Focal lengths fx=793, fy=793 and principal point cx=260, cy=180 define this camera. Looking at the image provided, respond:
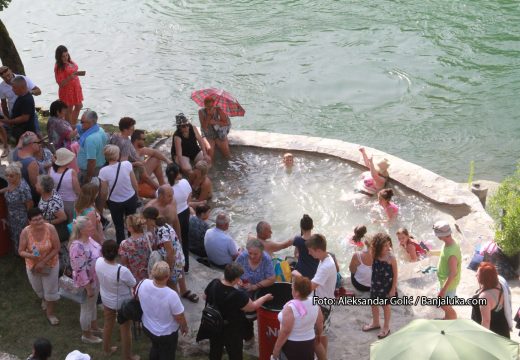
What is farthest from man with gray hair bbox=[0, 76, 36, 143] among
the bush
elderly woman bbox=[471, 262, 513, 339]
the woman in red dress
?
elderly woman bbox=[471, 262, 513, 339]

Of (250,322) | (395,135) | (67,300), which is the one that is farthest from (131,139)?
(395,135)

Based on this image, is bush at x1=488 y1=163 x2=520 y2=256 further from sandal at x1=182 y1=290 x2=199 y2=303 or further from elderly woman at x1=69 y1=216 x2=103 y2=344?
elderly woman at x1=69 y1=216 x2=103 y2=344

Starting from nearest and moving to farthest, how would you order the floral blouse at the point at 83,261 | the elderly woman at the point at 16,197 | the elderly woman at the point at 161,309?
the elderly woman at the point at 161,309
the floral blouse at the point at 83,261
the elderly woman at the point at 16,197

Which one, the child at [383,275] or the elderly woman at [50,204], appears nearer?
the child at [383,275]

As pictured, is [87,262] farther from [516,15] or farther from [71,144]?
[516,15]

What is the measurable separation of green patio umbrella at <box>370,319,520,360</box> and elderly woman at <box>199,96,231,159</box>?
22.0ft

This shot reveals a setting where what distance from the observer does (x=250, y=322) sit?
7484 mm

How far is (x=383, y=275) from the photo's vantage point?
7.77 meters

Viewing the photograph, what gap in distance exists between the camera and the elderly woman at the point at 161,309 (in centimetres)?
679

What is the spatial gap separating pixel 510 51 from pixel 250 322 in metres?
15.4

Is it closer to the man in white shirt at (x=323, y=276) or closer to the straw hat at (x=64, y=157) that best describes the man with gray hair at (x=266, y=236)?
the man in white shirt at (x=323, y=276)

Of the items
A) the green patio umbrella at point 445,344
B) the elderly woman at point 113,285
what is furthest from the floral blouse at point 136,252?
the green patio umbrella at point 445,344

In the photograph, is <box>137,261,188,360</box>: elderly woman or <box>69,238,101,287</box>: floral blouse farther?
<box>69,238,101,287</box>: floral blouse

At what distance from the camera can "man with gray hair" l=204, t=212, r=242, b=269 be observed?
8.96m
